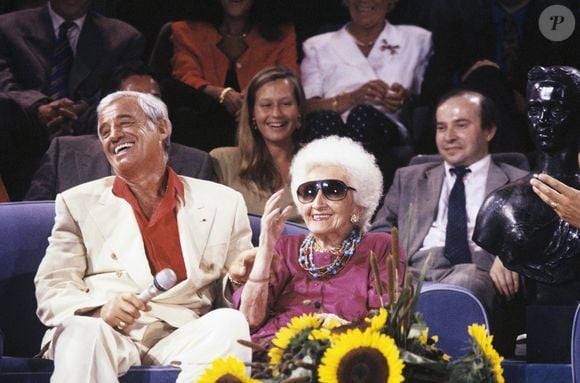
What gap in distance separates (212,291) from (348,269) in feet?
1.69

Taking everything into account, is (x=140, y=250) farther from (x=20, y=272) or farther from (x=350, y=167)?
(x=350, y=167)

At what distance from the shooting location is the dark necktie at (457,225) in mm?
4617

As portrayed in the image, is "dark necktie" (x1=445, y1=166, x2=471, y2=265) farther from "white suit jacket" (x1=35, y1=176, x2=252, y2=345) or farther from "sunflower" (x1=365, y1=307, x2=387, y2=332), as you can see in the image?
"sunflower" (x1=365, y1=307, x2=387, y2=332)

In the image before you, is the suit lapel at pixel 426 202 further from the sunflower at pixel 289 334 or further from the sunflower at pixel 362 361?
the sunflower at pixel 362 361

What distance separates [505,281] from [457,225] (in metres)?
0.49

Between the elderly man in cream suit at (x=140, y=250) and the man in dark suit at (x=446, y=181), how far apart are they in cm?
96

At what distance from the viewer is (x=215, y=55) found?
5742mm

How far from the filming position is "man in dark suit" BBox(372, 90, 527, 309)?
188 inches

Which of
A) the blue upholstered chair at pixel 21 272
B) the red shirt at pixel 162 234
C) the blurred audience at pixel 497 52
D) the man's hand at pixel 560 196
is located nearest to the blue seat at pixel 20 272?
the blue upholstered chair at pixel 21 272

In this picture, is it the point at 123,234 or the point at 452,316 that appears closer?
the point at 452,316

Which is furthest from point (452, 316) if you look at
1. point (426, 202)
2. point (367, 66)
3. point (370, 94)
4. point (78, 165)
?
point (367, 66)

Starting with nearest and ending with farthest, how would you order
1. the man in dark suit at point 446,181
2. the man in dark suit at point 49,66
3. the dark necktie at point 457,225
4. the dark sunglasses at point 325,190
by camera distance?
1. the dark sunglasses at point 325,190
2. the dark necktie at point 457,225
3. the man in dark suit at point 446,181
4. the man in dark suit at point 49,66

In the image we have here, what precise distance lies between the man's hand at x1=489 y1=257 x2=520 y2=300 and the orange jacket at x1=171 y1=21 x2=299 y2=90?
1.80m

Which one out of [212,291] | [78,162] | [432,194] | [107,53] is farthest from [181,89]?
[212,291]
